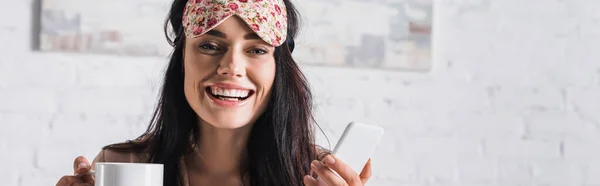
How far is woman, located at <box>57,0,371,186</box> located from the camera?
124 centimetres

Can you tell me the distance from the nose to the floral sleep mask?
0.05 metres

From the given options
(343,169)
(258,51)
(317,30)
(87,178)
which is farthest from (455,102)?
(87,178)

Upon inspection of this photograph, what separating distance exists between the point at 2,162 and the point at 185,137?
0.58 m

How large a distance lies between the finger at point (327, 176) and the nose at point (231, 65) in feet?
0.65

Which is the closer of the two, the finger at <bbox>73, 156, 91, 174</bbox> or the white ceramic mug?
the white ceramic mug

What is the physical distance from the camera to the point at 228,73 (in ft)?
4.04

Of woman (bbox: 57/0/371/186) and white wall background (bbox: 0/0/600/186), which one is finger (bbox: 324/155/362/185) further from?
white wall background (bbox: 0/0/600/186)

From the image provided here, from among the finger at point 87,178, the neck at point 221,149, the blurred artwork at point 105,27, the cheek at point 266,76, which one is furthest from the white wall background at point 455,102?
the finger at point 87,178

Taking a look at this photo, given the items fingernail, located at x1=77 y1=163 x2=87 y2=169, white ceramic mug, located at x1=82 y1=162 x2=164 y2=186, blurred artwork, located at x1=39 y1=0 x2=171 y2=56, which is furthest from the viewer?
blurred artwork, located at x1=39 y1=0 x2=171 y2=56

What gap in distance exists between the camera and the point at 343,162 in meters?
1.13

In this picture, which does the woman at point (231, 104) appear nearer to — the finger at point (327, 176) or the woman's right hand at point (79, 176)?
the finger at point (327, 176)

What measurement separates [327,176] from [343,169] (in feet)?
0.07

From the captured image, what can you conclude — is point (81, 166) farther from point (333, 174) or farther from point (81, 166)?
point (333, 174)

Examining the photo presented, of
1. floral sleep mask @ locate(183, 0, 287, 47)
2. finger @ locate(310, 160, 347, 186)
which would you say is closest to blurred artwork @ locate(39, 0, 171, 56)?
floral sleep mask @ locate(183, 0, 287, 47)
